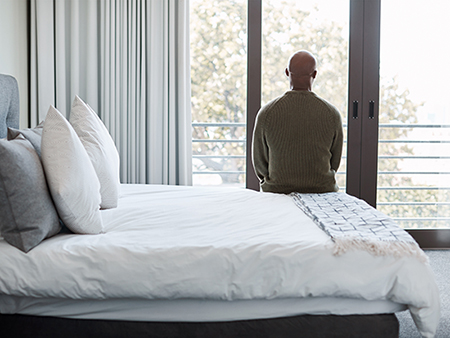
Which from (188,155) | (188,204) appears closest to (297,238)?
(188,204)

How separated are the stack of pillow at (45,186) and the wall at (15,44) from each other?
127 centimetres

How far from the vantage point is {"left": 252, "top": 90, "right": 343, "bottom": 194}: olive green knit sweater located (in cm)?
237

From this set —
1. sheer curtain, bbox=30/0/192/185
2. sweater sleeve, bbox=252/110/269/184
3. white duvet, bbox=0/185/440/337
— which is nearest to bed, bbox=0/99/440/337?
white duvet, bbox=0/185/440/337

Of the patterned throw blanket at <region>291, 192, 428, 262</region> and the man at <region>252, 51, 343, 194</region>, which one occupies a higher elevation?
the man at <region>252, 51, 343, 194</region>

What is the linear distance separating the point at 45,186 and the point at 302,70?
1.57 meters

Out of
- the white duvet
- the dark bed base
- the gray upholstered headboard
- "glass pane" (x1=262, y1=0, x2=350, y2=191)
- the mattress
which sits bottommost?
the dark bed base

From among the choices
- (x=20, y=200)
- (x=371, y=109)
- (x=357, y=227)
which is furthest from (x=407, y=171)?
(x=20, y=200)

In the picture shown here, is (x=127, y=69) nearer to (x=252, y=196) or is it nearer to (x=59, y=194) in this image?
(x=252, y=196)

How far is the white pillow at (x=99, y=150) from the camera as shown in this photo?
1.98 m

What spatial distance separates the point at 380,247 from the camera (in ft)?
4.66

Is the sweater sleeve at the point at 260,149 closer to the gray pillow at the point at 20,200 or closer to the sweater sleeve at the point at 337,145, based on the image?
the sweater sleeve at the point at 337,145

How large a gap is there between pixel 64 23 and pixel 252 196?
1.97 metres

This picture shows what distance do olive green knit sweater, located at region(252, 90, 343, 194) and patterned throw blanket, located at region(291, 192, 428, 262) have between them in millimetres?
231

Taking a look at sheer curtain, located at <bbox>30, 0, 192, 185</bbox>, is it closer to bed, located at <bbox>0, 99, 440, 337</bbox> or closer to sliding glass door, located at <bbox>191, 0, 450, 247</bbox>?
sliding glass door, located at <bbox>191, 0, 450, 247</bbox>
